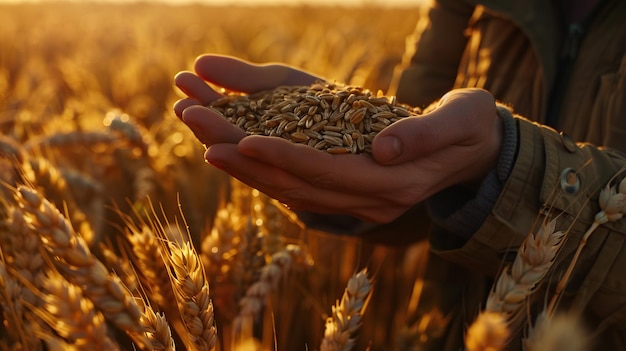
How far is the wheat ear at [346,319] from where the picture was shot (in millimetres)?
927

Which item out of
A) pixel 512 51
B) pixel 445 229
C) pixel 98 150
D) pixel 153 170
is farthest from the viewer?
pixel 98 150

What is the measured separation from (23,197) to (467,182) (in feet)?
2.96

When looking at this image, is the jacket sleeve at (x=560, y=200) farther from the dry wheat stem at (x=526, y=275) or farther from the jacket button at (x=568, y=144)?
the dry wheat stem at (x=526, y=275)

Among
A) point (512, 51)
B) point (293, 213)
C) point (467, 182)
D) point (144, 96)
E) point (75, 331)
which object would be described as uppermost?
point (512, 51)

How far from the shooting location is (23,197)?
95cm

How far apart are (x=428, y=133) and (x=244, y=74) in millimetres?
695

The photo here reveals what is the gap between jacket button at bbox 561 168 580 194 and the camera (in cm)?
124

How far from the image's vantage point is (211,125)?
116cm

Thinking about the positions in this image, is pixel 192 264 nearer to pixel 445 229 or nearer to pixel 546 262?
pixel 546 262

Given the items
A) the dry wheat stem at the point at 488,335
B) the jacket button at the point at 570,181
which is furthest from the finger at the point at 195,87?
the dry wheat stem at the point at 488,335

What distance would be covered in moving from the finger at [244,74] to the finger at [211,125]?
16.2 inches

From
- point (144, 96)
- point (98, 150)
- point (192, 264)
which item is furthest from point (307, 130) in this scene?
point (144, 96)

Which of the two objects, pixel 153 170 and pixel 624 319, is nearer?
pixel 624 319

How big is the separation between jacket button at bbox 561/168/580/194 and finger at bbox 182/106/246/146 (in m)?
0.65
